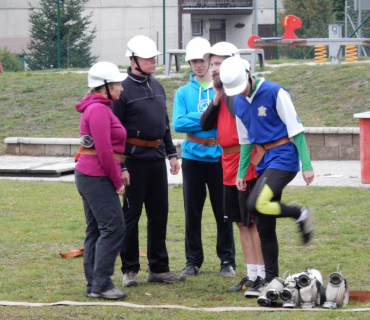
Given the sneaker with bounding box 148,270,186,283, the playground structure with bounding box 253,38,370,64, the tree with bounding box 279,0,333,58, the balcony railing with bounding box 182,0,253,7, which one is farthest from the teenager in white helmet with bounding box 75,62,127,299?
the balcony railing with bounding box 182,0,253,7

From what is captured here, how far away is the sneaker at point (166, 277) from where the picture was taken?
7.21m

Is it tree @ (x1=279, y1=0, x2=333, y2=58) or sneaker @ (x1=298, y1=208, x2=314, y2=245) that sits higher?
tree @ (x1=279, y1=0, x2=333, y2=58)

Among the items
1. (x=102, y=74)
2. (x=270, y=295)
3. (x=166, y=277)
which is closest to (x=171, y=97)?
(x=166, y=277)

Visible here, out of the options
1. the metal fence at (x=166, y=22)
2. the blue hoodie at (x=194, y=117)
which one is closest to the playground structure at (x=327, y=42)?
the metal fence at (x=166, y=22)

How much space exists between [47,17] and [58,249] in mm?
18493

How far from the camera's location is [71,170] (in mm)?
14219

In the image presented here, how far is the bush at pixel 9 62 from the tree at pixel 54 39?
3196 millimetres

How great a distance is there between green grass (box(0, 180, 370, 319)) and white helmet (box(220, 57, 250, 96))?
5.21ft

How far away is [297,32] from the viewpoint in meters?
31.6

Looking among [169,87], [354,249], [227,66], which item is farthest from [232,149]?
[169,87]

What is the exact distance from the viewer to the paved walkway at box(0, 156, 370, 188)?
12352 millimetres

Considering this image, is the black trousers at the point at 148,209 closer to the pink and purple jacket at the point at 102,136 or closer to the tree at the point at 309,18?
the pink and purple jacket at the point at 102,136

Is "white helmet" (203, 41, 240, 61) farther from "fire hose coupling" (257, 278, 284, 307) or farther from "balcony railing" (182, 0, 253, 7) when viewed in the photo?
"balcony railing" (182, 0, 253, 7)

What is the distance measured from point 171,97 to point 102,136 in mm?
12089
